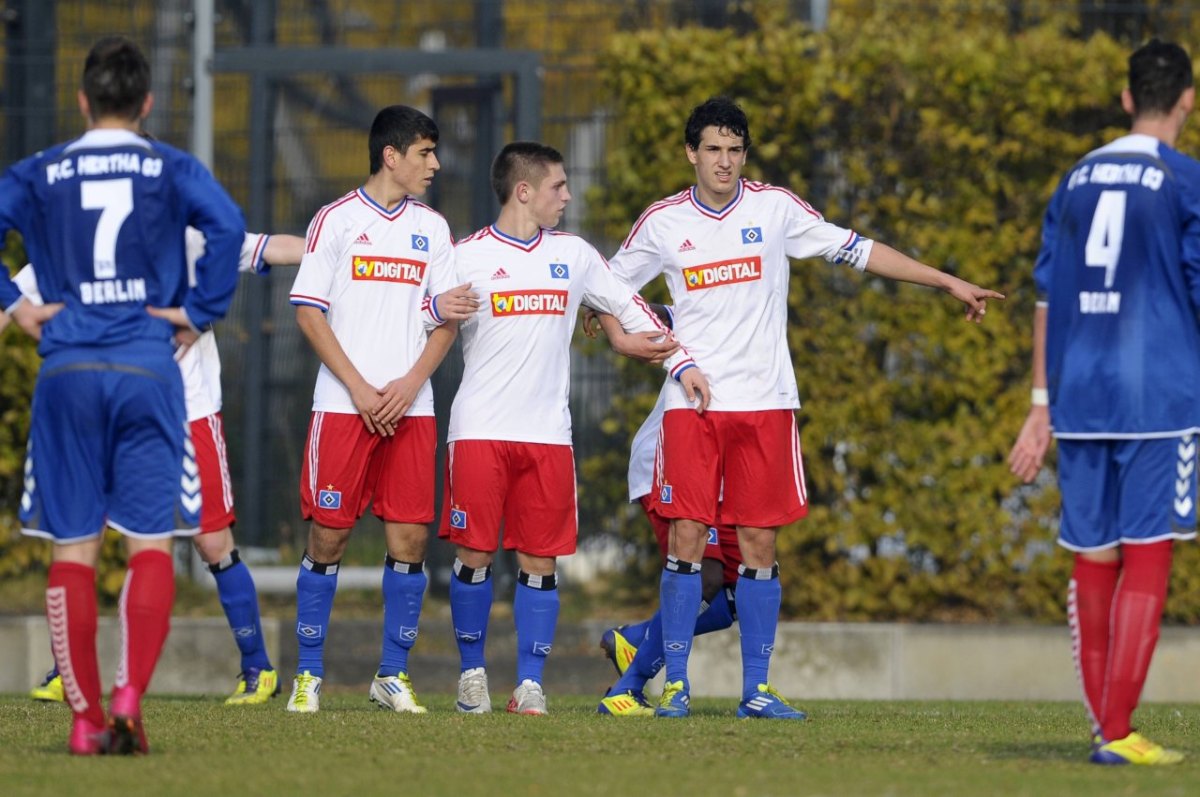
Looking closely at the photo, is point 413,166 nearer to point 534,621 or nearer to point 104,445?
point 534,621

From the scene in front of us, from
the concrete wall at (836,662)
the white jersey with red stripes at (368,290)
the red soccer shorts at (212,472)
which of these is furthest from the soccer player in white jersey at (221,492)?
the concrete wall at (836,662)

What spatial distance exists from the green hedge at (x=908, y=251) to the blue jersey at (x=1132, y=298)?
5.93 metres

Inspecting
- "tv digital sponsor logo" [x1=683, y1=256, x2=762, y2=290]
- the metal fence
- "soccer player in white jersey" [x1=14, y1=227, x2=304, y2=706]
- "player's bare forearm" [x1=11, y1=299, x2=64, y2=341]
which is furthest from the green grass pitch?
the metal fence

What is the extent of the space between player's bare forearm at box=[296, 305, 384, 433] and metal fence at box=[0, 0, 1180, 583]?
14.6ft

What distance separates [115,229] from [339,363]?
2176mm

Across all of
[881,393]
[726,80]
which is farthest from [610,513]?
[726,80]

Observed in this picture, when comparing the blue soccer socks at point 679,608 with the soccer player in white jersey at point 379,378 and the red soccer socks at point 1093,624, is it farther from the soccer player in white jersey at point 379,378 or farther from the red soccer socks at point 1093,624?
the red soccer socks at point 1093,624

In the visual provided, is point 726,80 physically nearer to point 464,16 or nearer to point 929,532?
point 464,16

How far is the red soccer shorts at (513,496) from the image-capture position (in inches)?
324

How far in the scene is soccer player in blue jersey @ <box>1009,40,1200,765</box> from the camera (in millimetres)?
6109

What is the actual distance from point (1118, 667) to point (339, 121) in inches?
325

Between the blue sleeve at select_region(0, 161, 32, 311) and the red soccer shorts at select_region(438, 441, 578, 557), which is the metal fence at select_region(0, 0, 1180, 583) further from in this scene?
the blue sleeve at select_region(0, 161, 32, 311)

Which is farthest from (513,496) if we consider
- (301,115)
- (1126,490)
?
(301,115)

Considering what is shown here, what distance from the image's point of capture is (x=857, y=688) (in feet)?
39.2
